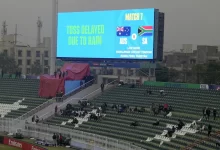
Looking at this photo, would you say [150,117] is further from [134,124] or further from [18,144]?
[18,144]

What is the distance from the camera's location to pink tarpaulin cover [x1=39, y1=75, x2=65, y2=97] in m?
45.4

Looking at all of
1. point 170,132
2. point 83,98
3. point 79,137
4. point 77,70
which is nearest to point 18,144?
point 79,137

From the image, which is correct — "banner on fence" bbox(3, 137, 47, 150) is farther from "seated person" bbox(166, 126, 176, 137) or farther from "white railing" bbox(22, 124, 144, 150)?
"seated person" bbox(166, 126, 176, 137)

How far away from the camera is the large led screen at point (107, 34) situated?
40000 millimetres

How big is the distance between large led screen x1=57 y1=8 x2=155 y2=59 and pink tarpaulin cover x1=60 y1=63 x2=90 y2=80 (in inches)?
58.8

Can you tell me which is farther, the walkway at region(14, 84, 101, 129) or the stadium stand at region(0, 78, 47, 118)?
the stadium stand at region(0, 78, 47, 118)

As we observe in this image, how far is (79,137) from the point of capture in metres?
32.2

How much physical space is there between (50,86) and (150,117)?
13.8 metres

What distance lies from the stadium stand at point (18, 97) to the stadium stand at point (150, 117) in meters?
5.27

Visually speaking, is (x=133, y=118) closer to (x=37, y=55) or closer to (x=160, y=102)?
(x=160, y=102)

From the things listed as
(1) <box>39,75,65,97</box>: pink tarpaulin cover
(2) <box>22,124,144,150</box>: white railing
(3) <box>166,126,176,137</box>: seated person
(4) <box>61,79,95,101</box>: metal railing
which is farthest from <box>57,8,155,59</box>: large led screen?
(3) <box>166,126,176,137</box>: seated person

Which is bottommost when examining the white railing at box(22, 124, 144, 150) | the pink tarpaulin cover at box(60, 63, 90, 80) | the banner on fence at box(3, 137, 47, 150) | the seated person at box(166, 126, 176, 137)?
the banner on fence at box(3, 137, 47, 150)

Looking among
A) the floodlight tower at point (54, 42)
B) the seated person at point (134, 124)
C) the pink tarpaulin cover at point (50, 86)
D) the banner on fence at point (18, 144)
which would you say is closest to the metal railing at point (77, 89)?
the pink tarpaulin cover at point (50, 86)

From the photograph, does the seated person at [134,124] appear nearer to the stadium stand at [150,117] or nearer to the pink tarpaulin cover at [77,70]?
the stadium stand at [150,117]
